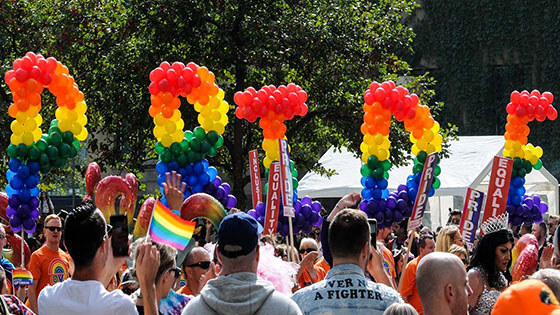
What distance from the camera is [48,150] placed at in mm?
9922

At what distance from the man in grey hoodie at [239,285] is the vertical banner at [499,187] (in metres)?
7.80

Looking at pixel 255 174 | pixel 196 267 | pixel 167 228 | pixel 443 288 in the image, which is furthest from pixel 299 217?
pixel 443 288

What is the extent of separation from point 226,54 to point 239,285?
15.2 meters

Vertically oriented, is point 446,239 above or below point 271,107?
below

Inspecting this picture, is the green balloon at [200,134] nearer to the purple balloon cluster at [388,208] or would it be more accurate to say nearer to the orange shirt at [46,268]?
the purple balloon cluster at [388,208]

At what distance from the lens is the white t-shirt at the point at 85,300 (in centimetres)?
390

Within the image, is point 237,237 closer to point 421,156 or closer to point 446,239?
point 446,239

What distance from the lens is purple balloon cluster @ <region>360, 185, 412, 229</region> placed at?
1069 cm

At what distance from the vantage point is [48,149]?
9.93m

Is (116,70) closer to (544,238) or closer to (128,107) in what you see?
(128,107)

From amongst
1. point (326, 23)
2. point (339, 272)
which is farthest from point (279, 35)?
point (339, 272)

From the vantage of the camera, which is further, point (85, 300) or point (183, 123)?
point (183, 123)

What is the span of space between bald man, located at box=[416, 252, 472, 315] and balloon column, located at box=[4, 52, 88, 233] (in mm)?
6622

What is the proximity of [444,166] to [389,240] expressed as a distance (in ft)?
22.7
